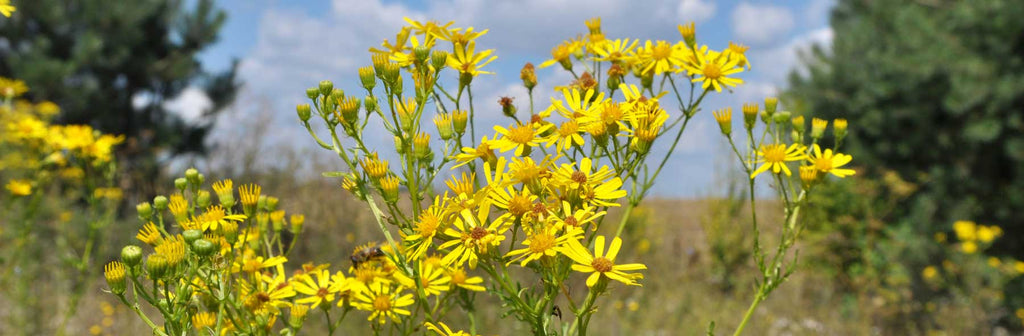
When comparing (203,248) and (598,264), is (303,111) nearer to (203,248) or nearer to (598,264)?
(203,248)

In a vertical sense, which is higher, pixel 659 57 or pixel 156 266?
pixel 659 57

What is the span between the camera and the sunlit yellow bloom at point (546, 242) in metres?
1.16

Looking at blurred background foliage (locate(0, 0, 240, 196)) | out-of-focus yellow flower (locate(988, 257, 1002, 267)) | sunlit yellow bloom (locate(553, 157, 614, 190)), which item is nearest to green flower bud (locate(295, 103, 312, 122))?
sunlit yellow bloom (locate(553, 157, 614, 190))

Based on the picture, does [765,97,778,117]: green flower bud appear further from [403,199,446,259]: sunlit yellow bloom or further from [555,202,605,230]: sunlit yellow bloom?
[403,199,446,259]: sunlit yellow bloom

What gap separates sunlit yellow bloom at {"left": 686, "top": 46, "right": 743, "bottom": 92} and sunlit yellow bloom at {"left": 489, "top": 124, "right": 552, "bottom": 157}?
546 mm

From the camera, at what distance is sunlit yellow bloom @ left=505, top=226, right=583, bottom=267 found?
116cm

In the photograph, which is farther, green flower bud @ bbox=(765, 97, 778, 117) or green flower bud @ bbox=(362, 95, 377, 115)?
green flower bud @ bbox=(765, 97, 778, 117)

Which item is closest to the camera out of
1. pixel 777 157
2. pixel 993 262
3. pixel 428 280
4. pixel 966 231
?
pixel 428 280

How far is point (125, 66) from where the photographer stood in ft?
39.2

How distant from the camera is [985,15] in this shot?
20.7 feet

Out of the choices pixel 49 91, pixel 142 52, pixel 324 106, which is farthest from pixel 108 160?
pixel 142 52

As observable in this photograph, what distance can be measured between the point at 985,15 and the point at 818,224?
10.5 ft

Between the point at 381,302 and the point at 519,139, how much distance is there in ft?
1.52

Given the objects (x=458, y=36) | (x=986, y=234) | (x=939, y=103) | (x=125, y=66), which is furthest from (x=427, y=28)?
(x=125, y=66)
